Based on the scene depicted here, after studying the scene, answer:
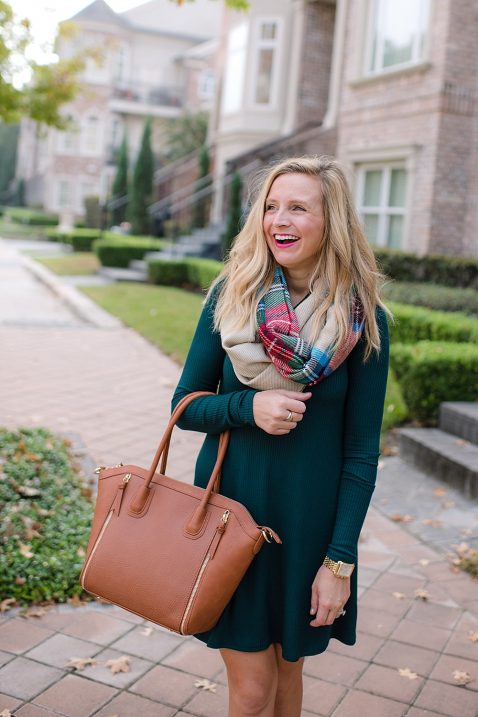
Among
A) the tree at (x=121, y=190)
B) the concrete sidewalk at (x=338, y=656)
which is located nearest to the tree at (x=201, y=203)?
the tree at (x=121, y=190)

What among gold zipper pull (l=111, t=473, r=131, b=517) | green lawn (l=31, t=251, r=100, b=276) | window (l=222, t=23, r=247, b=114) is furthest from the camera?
Answer: window (l=222, t=23, r=247, b=114)

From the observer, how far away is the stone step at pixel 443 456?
553 cm

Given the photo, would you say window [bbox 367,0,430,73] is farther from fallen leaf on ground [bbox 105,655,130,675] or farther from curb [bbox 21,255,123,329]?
fallen leaf on ground [bbox 105,655,130,675]

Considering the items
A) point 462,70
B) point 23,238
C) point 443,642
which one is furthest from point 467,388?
point 23,238


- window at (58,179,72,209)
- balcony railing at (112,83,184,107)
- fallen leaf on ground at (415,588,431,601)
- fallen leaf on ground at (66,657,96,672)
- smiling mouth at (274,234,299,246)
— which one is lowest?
fallen leaf on ground at (66,657,96,672)

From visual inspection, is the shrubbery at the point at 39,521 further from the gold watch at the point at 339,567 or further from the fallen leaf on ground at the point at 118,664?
the gold watch at the point at 339,567

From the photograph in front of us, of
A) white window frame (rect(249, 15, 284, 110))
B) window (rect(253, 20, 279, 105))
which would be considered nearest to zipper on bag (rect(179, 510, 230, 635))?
white window frame (rect(249, 15, 284, 110))

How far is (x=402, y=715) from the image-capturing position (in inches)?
118

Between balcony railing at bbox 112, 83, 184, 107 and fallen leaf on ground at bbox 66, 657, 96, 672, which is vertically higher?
balcony railing at bbox 112, 83, 184, 107

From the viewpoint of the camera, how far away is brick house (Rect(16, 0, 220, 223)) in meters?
44.8

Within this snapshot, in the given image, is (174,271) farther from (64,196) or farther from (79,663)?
(64,196)

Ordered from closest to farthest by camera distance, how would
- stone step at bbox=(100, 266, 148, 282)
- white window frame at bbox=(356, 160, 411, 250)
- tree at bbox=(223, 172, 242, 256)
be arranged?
white window frame at bbox=(356, 160, 411, 250) → stone step at bbox=(100, 266, 148, 282) → tree at bbox=(223, 172, 242, 256)

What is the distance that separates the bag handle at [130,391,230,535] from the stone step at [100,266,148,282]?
1615 centimetres

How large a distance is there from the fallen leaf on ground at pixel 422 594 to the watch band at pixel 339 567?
2.06 meters
